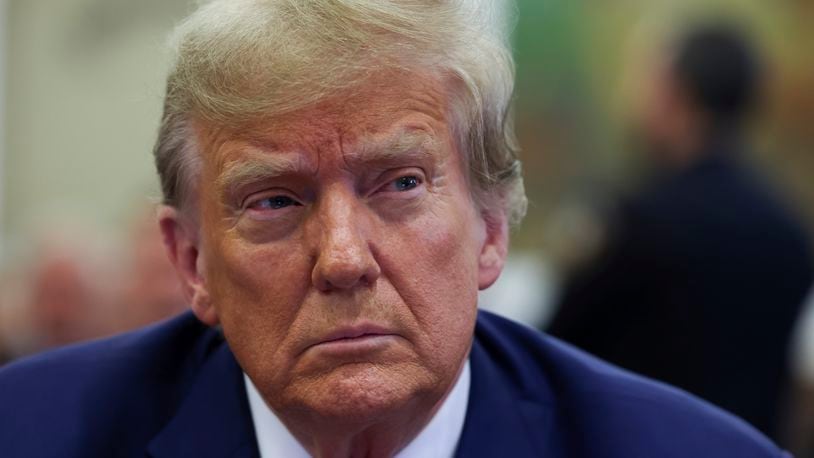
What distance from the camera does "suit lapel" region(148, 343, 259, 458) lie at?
294 centimetres

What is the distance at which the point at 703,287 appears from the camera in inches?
187

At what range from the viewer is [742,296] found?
477cm

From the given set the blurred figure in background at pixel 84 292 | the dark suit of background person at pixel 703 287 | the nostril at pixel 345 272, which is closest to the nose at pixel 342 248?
the nostril at pixel 345 272

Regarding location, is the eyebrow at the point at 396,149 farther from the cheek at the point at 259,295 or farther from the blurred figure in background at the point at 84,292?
the blurred figure in background at the point at 84,292

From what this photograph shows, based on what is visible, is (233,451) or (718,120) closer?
(233,451)

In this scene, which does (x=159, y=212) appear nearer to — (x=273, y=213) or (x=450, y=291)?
(x=273, y=213)

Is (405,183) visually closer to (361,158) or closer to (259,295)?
(361,158)

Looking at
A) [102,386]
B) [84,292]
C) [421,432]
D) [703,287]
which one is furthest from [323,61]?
[84,292]

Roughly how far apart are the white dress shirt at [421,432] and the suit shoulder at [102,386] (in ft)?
0.71

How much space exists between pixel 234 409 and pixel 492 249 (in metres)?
0.63

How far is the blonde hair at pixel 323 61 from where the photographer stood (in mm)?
2596

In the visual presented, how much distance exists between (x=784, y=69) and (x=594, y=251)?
339 cm

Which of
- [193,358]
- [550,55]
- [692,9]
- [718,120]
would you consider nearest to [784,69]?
[692,9]

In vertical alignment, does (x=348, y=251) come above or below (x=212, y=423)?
above
